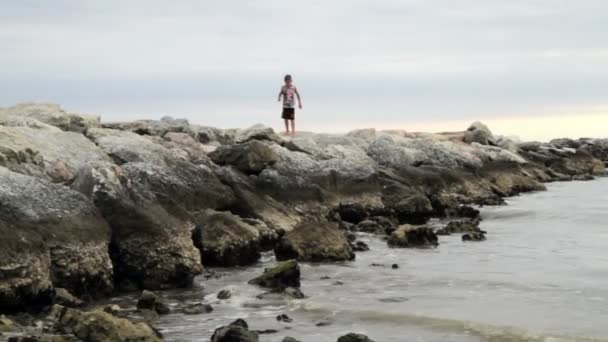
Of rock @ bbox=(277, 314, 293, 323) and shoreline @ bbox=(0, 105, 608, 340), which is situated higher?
shoreline @ bbox=(0, 105, 608, 340)

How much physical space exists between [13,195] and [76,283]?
4.95 feet

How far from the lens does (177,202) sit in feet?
48.0

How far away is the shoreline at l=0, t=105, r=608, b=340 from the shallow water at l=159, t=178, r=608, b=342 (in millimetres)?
683

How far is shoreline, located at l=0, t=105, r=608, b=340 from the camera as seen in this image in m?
11.1

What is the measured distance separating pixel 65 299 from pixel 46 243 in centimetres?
81

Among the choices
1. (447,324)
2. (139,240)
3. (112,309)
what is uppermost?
(139,240)

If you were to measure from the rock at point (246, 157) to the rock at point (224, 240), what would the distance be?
13.1 ft

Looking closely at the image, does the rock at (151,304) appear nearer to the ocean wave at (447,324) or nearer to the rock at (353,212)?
the ocean wave at (447,324)

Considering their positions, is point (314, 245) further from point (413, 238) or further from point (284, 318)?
point (284, 318)

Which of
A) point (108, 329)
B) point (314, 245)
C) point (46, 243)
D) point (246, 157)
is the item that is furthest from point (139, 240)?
point (246, 157)

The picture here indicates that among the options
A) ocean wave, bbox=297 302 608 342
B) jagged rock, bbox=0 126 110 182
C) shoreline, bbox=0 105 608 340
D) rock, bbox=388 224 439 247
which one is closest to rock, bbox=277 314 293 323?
ocean wave, bbox=297 302 608 342

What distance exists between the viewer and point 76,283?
36.6 feet

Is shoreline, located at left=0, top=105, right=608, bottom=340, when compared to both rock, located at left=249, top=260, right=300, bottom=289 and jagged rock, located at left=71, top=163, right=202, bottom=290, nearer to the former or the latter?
jagged rock, located at left=71, top=163, right=202, bottom=290

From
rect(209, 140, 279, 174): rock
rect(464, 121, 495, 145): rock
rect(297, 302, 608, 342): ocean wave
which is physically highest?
rect(464, 121, 495, 145): rock
